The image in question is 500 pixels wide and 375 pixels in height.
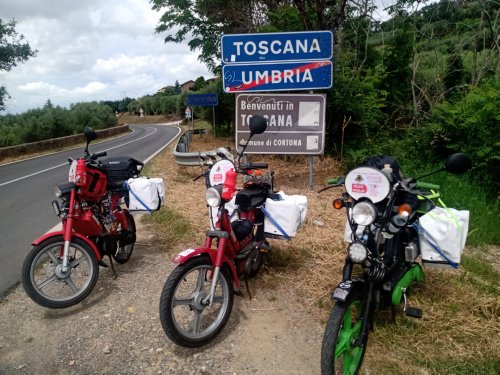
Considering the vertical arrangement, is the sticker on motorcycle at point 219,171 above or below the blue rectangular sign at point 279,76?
below

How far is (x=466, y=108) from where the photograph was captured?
6.70 meters

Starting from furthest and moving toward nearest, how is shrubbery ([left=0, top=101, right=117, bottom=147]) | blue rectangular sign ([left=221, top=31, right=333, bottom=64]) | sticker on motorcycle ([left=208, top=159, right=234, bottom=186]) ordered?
shrubbery ([left=0, top=101, right=117, bottom=147])
blue rectangular sign ([left=221, top=31, right=333, bottom=64])
sticker on motorcycle ([left=208, top=159, right=234, bottom=186])

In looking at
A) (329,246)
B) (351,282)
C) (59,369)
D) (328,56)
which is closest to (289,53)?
(328,56)

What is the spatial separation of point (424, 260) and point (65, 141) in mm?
22397

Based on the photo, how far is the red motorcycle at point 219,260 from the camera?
9.03ft

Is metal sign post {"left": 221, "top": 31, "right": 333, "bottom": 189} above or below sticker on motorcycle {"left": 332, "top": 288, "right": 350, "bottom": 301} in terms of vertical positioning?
above

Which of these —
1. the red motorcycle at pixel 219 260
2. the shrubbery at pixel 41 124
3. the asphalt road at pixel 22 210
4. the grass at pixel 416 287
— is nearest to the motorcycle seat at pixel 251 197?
the red motorcycle at pixel 219 260

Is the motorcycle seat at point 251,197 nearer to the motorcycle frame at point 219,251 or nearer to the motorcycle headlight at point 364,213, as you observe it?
the motorcycle frame at point 219,251

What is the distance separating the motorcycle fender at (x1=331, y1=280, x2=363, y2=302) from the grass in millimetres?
693

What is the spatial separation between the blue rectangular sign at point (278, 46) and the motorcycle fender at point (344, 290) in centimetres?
546

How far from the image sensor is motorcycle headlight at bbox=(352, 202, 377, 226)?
2.33 m

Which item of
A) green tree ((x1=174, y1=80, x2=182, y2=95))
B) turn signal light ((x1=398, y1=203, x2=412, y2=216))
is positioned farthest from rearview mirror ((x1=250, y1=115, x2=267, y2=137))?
green tree ((x1=174, y1=80, x2=182, y2=95))

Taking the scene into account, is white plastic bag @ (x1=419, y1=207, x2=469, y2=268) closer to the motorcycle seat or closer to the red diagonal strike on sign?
the motorcycle seat

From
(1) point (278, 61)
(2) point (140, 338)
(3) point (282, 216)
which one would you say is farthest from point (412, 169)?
(2) point (140, 338)
